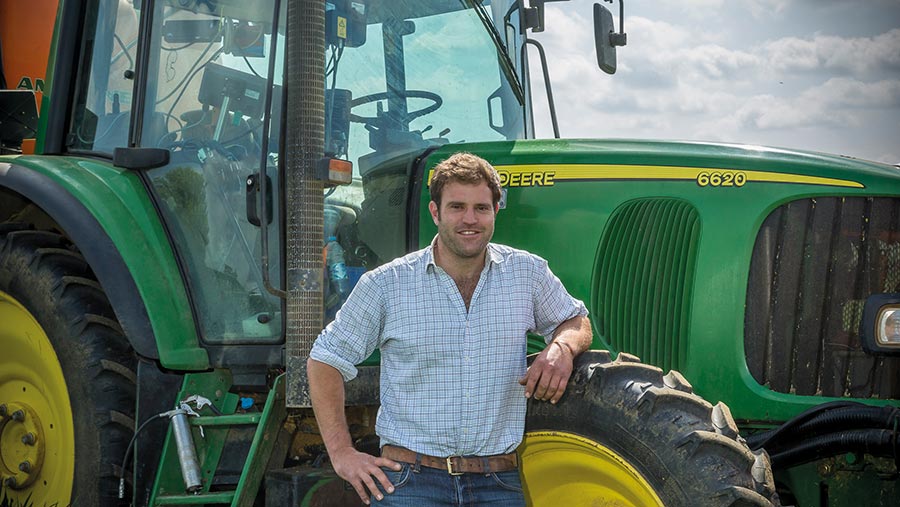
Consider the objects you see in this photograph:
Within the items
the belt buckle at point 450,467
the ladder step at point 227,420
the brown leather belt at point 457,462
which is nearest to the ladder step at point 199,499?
the ladder step at point 227,420

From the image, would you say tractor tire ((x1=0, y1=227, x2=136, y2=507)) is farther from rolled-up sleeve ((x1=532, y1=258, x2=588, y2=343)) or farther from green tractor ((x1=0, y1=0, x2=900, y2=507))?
rolled-up sleeve ((x1=532, y1=258, x2=588, y2=343))

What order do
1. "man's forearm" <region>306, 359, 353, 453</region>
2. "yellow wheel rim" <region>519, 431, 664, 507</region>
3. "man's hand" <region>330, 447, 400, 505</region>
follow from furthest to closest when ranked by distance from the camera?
"yellow wheel rim" <region>519, 431, 664, 507</region>, "man's forearm" <region>306, 359, 353, 453</region>, "man's hand" <region>330, 447, 400, 505</region>

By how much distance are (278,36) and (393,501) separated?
1.90 metres

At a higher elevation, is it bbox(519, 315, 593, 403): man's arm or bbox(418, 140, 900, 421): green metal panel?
bbox(418, 140, 900, 421): green metal panel

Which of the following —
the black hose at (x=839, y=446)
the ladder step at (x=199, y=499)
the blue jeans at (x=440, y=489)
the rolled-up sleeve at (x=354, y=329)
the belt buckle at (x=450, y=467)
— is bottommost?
the ladder step at (x=199, y=499)

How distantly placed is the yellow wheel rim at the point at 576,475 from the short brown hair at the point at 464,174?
0.78 m

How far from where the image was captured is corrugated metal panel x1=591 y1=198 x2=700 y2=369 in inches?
151

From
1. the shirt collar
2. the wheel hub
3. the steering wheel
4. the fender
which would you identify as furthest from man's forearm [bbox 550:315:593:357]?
the wheel hub

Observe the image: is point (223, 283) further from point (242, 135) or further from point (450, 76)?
point (450, 76)

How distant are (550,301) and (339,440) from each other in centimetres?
75

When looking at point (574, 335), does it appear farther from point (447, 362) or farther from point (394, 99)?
point (394, 99)

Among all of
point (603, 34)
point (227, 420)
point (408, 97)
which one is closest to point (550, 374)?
point (227, 420)

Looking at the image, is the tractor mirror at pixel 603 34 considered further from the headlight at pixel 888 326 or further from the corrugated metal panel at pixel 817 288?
the headlight at pixel 888 326

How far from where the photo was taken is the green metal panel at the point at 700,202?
372cm
